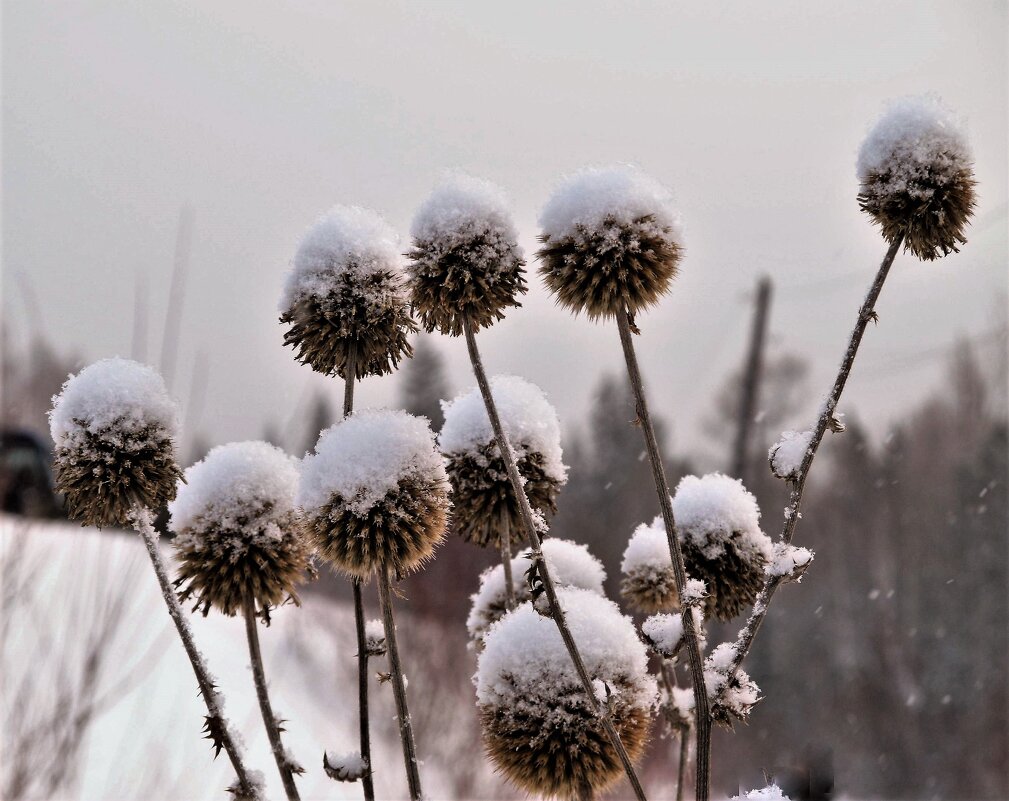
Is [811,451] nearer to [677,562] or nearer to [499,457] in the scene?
[677,562]

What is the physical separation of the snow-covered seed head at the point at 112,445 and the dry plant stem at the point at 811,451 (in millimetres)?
735

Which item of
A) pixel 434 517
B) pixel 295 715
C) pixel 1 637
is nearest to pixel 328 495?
pixel 434 517

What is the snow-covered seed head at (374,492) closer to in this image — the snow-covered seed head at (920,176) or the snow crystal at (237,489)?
the snow crystal at (237,489)

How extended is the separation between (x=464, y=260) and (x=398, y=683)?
0.48m

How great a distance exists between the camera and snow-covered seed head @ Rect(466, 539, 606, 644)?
54.2 inches

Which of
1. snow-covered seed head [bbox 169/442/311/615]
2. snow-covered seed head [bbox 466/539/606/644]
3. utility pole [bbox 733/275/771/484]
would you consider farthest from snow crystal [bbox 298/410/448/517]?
utility pole [bbox 733/275/771/484]

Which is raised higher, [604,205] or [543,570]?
[604,205]

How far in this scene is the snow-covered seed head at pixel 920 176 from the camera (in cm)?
110

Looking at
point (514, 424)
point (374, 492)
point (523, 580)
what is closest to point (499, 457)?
point (514, 424)

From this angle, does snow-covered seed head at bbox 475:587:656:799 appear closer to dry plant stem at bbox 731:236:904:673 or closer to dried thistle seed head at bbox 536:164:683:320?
dry plant stem at bbox 731:236:904:673

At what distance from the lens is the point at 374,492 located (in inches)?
40.6

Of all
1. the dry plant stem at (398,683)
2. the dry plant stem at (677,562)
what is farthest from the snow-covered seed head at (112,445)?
the dry plant stem at (677,562)

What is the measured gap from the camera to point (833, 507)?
23500mm

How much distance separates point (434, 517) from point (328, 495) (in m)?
0.13
